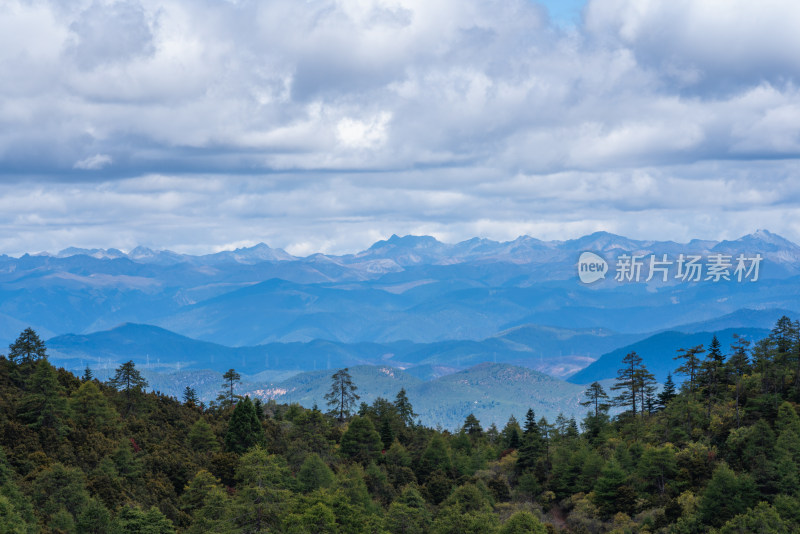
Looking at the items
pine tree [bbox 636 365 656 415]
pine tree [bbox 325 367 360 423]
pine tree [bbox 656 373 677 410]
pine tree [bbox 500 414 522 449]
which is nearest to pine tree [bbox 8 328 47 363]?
pine tree [bbox 325 367 360 423]

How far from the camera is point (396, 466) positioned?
122 metres

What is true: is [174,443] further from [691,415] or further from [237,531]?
[691,415]

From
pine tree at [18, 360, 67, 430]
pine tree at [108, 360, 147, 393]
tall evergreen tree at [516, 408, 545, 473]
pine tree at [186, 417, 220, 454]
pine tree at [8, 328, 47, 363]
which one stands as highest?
pine tree at [8, 328, 47, 363]

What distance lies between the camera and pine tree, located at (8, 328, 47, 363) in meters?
123

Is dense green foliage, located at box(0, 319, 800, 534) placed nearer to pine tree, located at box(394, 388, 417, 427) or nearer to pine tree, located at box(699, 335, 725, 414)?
pine tree, located at box(699, 335, 725, 414)

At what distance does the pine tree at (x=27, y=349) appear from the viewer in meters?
123

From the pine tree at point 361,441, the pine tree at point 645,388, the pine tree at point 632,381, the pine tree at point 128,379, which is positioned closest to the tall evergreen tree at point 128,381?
the pine tree at point 128,379

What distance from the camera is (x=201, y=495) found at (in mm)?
88125

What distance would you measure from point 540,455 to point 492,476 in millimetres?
8090

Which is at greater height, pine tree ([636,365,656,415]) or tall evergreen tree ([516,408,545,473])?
pine tree ([636,365,656,415])

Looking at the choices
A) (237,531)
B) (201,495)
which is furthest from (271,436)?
(237,531)

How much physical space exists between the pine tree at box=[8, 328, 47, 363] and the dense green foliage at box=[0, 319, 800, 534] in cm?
32

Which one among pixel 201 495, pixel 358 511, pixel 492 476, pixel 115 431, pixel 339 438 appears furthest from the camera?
pixel 339 438

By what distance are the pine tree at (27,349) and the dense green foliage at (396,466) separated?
1.04 feet
